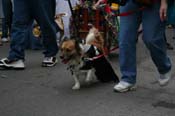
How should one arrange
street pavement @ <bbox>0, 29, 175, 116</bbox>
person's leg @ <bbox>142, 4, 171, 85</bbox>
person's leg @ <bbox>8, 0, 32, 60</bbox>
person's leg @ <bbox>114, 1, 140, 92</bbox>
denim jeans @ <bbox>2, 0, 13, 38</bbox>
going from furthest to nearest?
denim jeans @ <bbox>2, 0, 13, 38</bbox> < person's leg @ <bbox>8, 0, 32, 60</bbox> < person's leg @ <bbox>114, 1, 140, 92</bbox> < person's leg @ <bbox>142, 4, 171, 85</bbox> < street pavement @ <bbox>0, 29, 175, 116</bbox>

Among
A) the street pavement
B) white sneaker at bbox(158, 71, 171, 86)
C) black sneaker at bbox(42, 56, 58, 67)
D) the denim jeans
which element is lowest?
the street pavement

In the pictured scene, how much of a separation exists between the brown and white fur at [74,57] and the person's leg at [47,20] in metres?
1.37

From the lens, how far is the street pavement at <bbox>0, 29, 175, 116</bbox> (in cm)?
478

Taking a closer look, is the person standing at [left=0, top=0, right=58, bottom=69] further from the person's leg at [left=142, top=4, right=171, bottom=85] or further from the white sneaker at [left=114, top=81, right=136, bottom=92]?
the person's leg at [left=142, top=4, right=171, bottom=85]

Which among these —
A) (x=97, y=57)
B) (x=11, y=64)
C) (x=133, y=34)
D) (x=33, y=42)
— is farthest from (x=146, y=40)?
(x=33, y=42)

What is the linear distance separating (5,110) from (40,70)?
207 centimetres

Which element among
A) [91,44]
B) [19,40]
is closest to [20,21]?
[19,40]

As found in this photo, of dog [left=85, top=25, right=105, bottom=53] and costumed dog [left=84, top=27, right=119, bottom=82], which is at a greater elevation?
dog [left=85, top=25, right=105, bottom=53]

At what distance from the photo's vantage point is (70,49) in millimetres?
5500

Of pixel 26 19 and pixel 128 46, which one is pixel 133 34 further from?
pixel 26 19

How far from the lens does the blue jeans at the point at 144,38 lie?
197 inches

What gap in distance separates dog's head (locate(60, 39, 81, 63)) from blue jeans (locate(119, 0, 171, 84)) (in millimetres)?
530

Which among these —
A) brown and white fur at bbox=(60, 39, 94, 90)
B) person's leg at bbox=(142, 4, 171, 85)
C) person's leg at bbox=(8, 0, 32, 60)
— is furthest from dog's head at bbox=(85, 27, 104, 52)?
person's leg at bbox=(8, 0, 32, 60)

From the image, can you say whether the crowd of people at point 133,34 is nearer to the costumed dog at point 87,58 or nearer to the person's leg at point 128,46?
the person's leg at point 128,46
